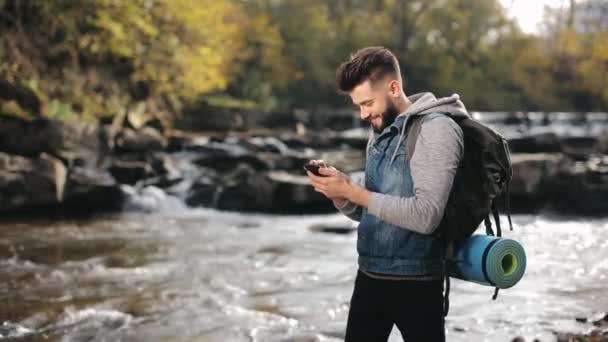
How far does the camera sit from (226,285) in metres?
7.07

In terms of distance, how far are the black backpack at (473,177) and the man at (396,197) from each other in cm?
6

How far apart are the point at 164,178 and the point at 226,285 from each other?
312 inches

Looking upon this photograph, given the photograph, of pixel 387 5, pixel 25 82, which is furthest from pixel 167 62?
pixel 387 5

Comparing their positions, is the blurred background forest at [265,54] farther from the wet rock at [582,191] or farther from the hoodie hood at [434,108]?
the hoodie hood at [434,108]

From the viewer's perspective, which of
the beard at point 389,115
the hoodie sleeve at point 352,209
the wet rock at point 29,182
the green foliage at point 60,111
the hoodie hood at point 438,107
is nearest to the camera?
the hoodie hood at point 438,107

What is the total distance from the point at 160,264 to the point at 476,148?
6608 millimetres

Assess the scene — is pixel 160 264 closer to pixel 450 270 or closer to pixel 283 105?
pixel 450 270

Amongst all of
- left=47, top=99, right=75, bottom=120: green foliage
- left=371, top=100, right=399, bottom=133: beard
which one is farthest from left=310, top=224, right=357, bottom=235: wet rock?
left=371, top=100, right=399, bottom=133: beard

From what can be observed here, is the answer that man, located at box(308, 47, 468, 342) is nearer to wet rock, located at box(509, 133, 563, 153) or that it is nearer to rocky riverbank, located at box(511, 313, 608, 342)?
rocky riverbank, located at box(511, 313, 608, 342)

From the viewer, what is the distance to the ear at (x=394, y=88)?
2.38 metres

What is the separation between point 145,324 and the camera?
545 cm

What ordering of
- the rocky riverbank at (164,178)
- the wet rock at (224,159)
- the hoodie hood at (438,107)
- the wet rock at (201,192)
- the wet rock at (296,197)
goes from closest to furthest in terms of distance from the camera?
the hoodie hood at (438,107)
the rocky riverbank at (164,178)
the wet rock at (296,197)
the wet rock at (201,192)
the wet rock at (224,159)

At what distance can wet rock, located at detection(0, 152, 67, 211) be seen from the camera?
38.9 feet

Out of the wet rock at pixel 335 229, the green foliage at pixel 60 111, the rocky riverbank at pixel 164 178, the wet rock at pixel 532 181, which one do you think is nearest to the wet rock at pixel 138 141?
the rocky riverbank at pixel 164 178
